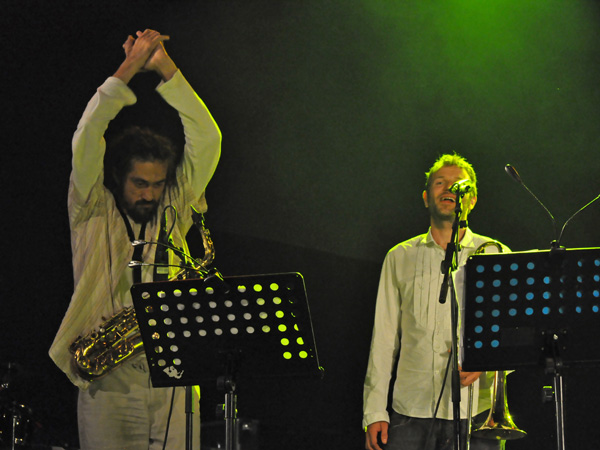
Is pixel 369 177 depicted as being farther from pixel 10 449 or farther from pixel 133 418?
pixel 10 449

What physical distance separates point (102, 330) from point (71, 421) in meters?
0.88

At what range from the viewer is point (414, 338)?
3881 millimetres

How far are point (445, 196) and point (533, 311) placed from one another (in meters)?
1.20

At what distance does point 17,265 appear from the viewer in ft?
15.4

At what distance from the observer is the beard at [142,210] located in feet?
14.0

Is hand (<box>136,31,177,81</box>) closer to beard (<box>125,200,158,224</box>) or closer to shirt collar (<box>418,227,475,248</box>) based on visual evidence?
beard (<box>125,200,158,224</box>)

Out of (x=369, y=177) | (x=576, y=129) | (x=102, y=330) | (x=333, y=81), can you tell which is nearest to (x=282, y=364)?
(x=102, y=330)

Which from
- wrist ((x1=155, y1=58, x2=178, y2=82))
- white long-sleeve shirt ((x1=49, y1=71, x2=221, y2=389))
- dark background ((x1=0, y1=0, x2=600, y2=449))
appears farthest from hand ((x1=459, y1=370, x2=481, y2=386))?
wrist ((x1=155, y1=58, x2=178, y2=82))

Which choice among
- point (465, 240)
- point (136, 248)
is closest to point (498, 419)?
point (465, 240)

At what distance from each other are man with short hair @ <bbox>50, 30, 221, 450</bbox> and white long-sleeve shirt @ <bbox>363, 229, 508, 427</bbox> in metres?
0.99

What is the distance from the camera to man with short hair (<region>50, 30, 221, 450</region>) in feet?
12.4

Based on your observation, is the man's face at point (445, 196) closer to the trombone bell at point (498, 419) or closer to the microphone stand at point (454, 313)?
the microphone stand at point (454, 313)

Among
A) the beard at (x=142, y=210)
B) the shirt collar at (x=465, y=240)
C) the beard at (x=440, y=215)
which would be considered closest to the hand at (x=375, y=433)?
the shirt collar at (x=465, y=240)

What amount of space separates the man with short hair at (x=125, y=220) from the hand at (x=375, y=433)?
2.90ft
